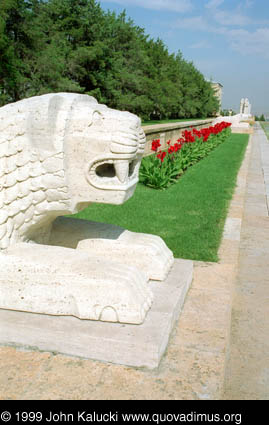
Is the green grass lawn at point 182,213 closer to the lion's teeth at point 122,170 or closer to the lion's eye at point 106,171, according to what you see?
the lion's eye at point 106,171

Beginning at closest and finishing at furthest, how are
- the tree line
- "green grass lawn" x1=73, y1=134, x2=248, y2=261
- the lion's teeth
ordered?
the lion's teeth → "green grass lawn" x1=73, y1=134, x2=248, y2=261 → the tree line

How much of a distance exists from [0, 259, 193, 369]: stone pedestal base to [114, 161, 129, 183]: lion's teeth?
806 millimetres

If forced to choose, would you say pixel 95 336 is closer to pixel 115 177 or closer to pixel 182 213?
pixel 115 177

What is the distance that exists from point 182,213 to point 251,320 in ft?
9.80

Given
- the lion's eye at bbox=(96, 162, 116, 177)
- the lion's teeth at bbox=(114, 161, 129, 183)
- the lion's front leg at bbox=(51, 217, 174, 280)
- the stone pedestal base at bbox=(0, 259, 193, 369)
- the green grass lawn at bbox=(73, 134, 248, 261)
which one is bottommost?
the green grass lawn at bbox=(73, 134, 248, 261)

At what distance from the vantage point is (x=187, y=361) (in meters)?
2.14

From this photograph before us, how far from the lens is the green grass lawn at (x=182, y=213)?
4395 millimetres

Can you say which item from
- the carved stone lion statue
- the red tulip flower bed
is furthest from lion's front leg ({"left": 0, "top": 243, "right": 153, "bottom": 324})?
the red tulip flower bed

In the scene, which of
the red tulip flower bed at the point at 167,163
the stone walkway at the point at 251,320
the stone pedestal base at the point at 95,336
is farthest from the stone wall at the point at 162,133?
the stone pedestal base at the point at 95,336

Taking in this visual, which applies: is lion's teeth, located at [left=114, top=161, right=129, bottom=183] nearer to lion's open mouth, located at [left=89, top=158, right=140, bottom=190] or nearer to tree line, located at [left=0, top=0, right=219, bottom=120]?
lion's open mouth, located at [left=89, top=158, right=140, bottom=190]

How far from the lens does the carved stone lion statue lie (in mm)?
2205

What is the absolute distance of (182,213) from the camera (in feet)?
19.0

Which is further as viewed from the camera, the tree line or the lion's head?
the tree line

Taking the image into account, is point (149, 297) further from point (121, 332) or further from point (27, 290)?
point (27, 290)
